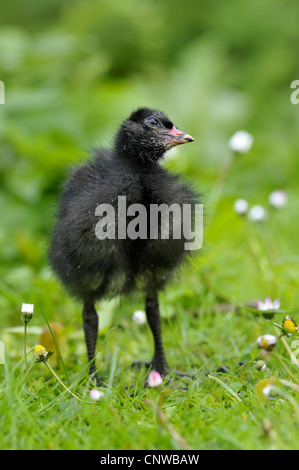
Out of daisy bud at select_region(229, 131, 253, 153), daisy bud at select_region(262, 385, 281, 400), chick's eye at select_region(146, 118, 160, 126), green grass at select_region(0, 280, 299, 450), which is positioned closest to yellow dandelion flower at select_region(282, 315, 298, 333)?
green grass at select_region(0, 280, 299, 450)

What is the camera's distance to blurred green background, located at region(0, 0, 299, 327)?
3.54 metres

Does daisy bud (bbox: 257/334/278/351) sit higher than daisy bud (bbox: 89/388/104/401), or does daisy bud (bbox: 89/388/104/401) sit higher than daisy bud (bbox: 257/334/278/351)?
daisy bud (bbox: 257/334/278/351)

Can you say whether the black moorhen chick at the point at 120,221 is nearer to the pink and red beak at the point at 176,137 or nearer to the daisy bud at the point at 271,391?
the pink and red beak at the point at 176,137

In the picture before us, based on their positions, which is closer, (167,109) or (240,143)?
(240,143)

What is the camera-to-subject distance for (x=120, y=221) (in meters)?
2.22

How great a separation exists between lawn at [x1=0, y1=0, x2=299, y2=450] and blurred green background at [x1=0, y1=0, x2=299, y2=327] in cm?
2

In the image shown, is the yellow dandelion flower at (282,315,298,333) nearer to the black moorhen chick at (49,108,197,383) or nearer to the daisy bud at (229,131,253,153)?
the black moorhen chick at (49,108,197,383)

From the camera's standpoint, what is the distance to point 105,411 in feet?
6.75

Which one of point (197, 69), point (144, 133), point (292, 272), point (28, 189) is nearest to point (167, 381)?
point (144, 133)

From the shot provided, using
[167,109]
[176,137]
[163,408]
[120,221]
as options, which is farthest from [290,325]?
[167,109]

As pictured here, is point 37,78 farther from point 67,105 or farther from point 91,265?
point 91,265

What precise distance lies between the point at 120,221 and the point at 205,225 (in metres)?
0.69

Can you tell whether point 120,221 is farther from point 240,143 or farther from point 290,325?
point 240,143

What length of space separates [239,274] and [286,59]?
4340 millimetres
